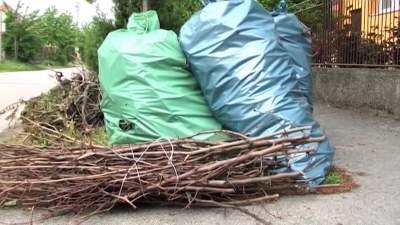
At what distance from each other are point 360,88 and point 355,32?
1242mm

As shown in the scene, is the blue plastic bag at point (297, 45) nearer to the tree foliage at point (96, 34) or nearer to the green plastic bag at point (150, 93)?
the green plastic bag at point (150, 93)

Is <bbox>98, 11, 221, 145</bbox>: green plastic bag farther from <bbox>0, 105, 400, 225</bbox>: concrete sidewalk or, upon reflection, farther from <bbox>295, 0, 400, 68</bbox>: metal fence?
<bbox>295, 0, 400, 68</bbox>: metal fence

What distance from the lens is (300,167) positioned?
12.3 ft

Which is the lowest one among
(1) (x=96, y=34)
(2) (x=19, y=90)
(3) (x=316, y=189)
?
(2) (x=19, y=90)

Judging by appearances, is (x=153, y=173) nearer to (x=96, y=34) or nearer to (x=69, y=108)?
(x=69, y=108)

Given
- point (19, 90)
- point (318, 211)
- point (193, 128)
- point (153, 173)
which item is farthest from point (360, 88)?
point (19, 90)

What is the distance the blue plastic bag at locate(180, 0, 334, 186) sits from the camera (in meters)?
3.96

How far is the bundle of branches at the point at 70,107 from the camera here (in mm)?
5684

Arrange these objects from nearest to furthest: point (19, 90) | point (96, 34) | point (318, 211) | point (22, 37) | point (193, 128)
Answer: point (318, 211), point (193, 128), point (96, 34), point (19, 90), point (22, 37)

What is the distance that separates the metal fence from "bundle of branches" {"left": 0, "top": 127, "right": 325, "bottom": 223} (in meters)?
5.01

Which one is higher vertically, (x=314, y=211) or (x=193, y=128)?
(x=193, y=128)

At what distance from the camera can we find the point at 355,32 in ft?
29.3

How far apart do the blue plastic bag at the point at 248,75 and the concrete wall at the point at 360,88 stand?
3798 millimetres

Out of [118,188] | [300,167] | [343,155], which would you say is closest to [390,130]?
[343,155]
